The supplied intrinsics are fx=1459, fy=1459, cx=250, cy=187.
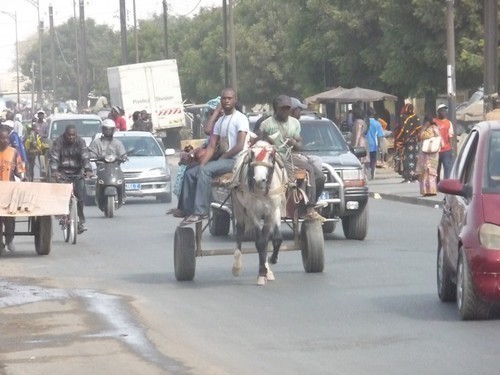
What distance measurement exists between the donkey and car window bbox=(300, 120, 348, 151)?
6552mm

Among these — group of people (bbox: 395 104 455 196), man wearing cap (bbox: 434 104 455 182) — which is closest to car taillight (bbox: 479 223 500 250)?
group of people (bbox: 395 104 455 196)

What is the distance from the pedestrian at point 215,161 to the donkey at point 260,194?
1.10 ft

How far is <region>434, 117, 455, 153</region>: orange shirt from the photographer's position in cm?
2988

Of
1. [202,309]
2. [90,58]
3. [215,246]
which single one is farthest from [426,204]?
[90,58]

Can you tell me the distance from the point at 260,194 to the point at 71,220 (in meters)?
7.20

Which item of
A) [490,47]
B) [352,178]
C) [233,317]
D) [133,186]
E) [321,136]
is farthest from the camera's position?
[133,186]

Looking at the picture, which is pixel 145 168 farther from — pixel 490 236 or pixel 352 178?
pixel 490 236

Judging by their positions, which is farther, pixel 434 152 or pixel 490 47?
pixel 434 152

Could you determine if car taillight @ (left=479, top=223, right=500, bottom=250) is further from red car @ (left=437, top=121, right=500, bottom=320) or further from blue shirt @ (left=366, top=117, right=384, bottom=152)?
blue shirt @ (left=366, top=117, right=384, bottom=152)

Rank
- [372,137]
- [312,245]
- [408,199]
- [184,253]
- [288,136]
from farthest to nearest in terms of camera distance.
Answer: [372,137] < [408,199] < [288,136] < [312,245] < [184,253]

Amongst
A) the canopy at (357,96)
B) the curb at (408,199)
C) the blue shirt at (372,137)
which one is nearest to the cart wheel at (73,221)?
the curb at (408,199)

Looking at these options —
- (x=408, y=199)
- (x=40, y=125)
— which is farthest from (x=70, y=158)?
(x=40, y=125)

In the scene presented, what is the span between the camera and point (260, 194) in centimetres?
1487

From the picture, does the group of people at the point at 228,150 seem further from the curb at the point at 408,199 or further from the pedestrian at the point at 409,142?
the pedestrian at the point at 409,142
